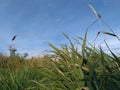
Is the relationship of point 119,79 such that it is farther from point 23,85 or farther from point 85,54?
point 23,85

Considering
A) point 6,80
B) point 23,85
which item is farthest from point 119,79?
point 6,80

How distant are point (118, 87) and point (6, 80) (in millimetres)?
2838

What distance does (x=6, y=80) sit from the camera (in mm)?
5836

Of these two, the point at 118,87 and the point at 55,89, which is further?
the point at 55,89

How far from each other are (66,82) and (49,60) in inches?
31.2

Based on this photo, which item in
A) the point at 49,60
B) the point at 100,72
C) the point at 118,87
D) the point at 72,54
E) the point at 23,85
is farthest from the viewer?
the point at 23,85

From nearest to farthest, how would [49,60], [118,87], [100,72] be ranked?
[118,87], [100,72], [49,60]

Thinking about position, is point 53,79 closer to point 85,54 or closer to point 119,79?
point 85,54

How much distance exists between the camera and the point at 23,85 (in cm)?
554

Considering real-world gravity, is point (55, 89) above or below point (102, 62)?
below

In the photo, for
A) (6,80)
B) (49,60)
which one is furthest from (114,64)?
(6,80)

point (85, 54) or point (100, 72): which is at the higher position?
point (85, 54)

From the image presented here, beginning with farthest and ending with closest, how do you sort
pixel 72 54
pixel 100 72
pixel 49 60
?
pixel 49 60 < pixel 72 54 < pixel 100 72

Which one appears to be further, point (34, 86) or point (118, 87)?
point (34, 86)
